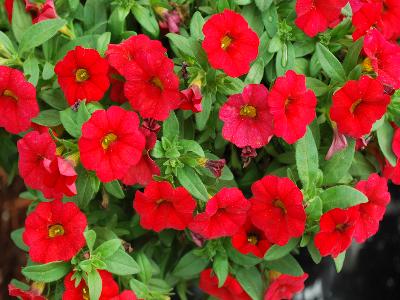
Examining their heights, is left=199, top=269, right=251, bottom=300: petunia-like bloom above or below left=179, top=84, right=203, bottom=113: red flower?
below

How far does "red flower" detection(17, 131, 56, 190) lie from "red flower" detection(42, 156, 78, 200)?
2 centimetres

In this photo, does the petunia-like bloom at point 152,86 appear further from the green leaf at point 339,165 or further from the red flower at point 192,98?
the green leaf at point 339,165

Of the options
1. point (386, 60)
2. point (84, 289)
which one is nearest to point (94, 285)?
point (84, 289)

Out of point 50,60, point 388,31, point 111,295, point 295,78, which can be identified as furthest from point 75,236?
point 388,31

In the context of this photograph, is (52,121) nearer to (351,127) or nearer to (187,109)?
(187,109)

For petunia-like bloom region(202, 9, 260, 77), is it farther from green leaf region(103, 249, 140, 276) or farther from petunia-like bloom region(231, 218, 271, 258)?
green leaf region(103, 249, 140, 276)

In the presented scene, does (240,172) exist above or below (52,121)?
below

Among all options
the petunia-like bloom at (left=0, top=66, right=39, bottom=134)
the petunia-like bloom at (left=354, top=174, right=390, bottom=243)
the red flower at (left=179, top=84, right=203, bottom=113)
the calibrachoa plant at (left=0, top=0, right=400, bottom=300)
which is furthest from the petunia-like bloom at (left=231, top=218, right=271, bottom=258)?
the petunia-like bloom at (left=0, top=66, right=39, bottom=134)

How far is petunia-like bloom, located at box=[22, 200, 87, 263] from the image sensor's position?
4.50 feet

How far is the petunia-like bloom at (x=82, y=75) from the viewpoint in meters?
1.38

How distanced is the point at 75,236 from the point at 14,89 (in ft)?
1.17

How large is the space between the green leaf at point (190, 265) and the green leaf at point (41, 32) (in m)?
0.67

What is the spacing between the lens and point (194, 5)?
65.2 inches

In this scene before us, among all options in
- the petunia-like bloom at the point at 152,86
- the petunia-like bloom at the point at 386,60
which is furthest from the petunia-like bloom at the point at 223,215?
the petunia-like bloom at the point at 386,60
